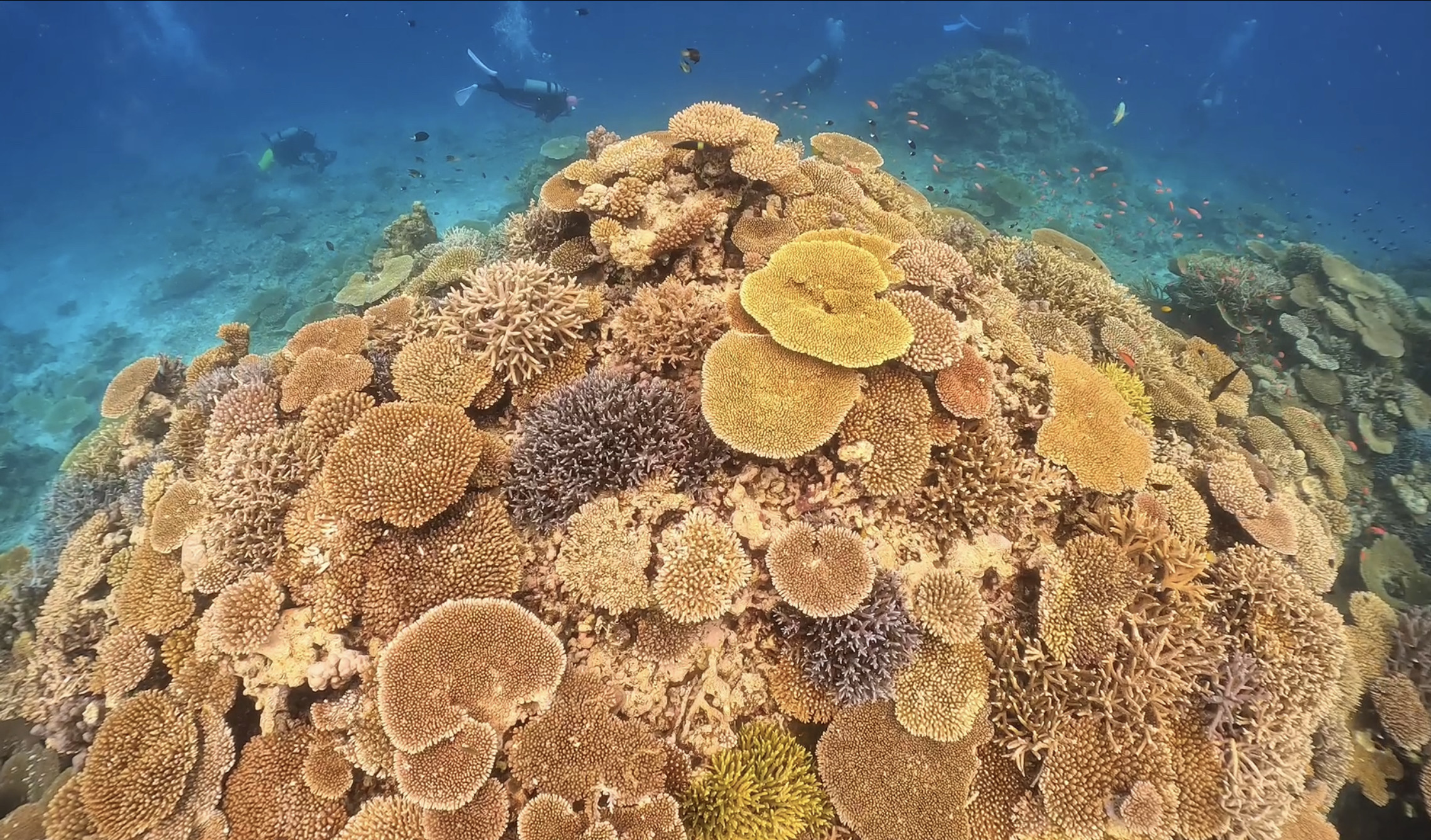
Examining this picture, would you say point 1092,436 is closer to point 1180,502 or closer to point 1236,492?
point 1180,502

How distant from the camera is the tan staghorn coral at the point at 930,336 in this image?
4.76 m

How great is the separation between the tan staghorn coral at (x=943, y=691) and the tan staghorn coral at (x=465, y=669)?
2595 millimetres

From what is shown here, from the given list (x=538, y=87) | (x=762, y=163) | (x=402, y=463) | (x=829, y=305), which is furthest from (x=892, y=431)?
(x=538, y=87)

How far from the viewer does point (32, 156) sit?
49.3 metres

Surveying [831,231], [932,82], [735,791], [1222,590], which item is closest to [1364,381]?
[1222,590]

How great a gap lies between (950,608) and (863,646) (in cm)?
77

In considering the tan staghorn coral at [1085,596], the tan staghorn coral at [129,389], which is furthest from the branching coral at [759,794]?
the tan staghorn coral at [129,389]

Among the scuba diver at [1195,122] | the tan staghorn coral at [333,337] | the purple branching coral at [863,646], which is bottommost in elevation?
the scuba diver at [1195,122]

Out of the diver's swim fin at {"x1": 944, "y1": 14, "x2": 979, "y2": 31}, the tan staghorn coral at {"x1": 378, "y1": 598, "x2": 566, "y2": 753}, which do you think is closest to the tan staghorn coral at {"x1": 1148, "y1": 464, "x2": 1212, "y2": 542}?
the tan staghorn coral at {"x1": 378, "y1": 598, "x2": 566, "y2": 753}

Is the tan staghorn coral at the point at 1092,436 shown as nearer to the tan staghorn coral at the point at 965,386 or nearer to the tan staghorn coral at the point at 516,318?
the tan staghorn coral at the point at 965,386

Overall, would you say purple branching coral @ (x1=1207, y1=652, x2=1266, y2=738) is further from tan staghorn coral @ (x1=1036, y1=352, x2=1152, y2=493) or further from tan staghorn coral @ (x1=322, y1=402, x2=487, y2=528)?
tan staghorn coral @ (x1=322, y1=402, x2=487, y2=528)

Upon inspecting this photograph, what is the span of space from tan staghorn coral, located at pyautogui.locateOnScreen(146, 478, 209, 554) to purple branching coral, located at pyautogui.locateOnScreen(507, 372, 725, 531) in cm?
307

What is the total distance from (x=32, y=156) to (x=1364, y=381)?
8526 centimetres

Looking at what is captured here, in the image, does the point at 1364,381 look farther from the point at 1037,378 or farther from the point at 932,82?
the point at 932,82
